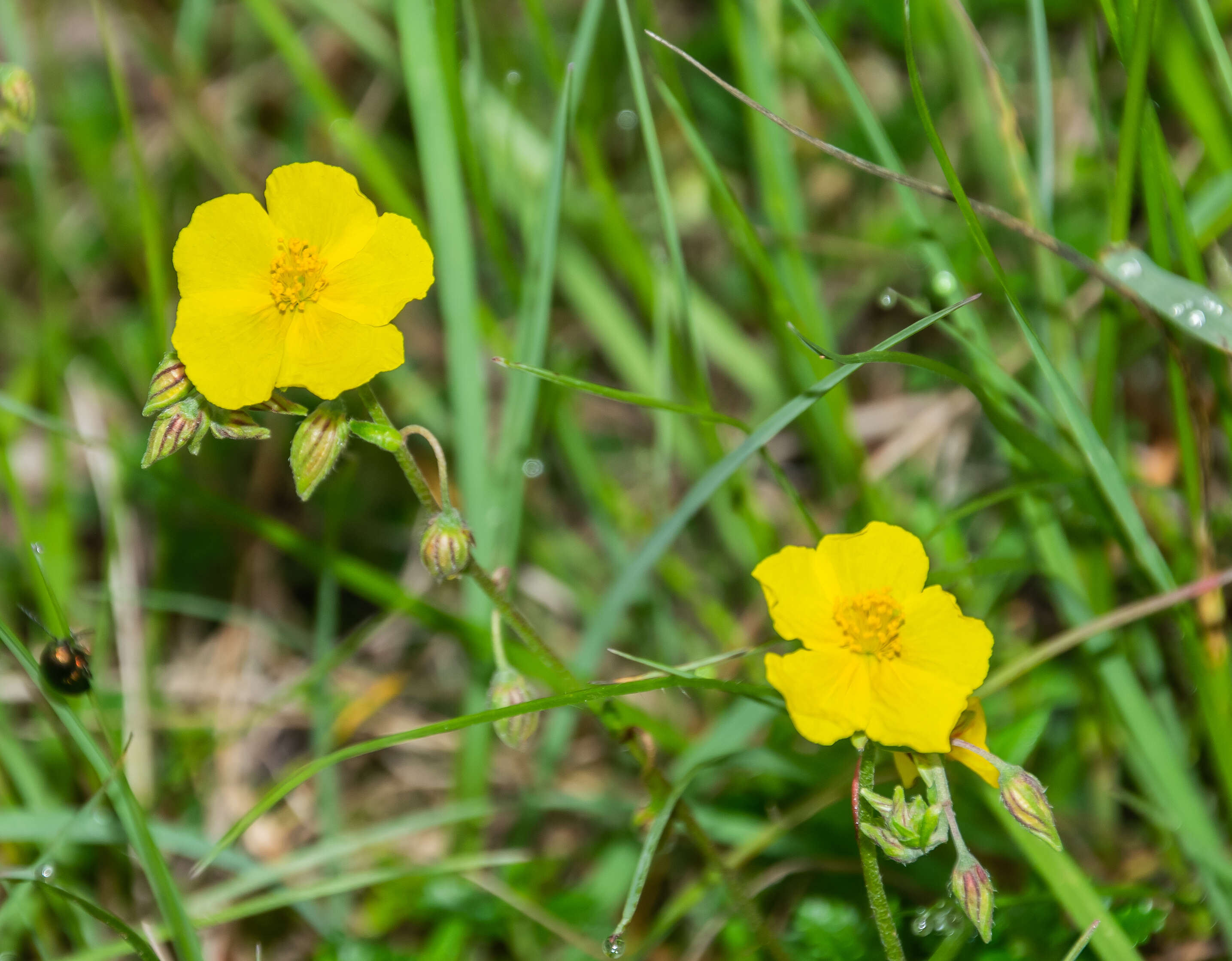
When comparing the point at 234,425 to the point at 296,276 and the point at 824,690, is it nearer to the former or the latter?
the point at 296,276

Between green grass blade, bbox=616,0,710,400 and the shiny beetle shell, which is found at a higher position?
green grass blade, bbox=616,0,710,400

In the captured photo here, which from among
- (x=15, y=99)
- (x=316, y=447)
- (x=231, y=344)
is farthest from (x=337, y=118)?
(x=316, y=447)

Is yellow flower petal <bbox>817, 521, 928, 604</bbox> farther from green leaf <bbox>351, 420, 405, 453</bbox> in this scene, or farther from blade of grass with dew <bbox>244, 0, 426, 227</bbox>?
blade of grass with dew <bbox>244, 0, 426, 227</bbox>

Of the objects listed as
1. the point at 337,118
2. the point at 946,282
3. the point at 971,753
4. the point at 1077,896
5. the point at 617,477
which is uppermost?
the point at 337,118

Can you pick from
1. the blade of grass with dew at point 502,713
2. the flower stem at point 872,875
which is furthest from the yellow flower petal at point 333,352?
the flower stem at point 872,875

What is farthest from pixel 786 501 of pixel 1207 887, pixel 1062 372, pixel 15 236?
pixel 15 236

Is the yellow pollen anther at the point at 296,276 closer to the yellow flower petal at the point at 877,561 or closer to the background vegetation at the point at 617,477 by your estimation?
the background vegetation at the point at 617,477

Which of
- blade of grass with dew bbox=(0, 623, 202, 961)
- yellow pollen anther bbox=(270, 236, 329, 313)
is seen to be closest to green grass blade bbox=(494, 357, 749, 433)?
yellow pollen anther bbox=(270, 236, 329, 313)
